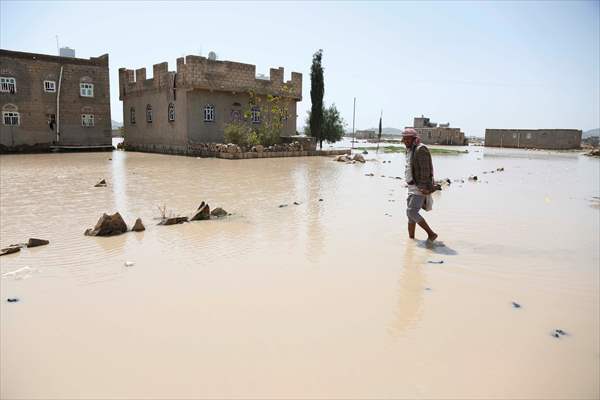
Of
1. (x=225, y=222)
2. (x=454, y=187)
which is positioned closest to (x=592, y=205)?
(x=454, y=187)

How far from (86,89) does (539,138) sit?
4745 cm

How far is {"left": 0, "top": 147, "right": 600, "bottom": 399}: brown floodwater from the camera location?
277cm

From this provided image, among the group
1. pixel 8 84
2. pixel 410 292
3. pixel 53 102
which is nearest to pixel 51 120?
pixel 53 102

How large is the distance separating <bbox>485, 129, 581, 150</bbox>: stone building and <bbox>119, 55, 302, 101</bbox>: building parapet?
35168mm

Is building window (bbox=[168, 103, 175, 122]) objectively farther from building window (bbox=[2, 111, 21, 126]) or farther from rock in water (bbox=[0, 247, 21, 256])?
rock in water (bbox=[0, 247, 21, 256])

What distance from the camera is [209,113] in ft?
80.9

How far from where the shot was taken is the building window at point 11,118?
24.8 m

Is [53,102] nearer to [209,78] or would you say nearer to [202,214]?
[209,78]

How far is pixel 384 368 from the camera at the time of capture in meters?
2.89

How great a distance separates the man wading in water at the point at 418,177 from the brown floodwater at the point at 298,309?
47 cm

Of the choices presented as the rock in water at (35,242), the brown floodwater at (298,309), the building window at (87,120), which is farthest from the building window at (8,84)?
the rock in water at (35,242)

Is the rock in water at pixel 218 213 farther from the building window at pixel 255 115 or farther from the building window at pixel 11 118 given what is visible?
the building window at pixel 11 118

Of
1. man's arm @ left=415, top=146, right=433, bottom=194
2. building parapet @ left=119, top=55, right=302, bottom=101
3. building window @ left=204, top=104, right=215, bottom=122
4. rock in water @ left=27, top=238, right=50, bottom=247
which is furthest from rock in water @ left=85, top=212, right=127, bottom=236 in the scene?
building window @ left=204, top=104, right=215, bottom=122

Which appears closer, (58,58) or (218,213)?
(218,213)
